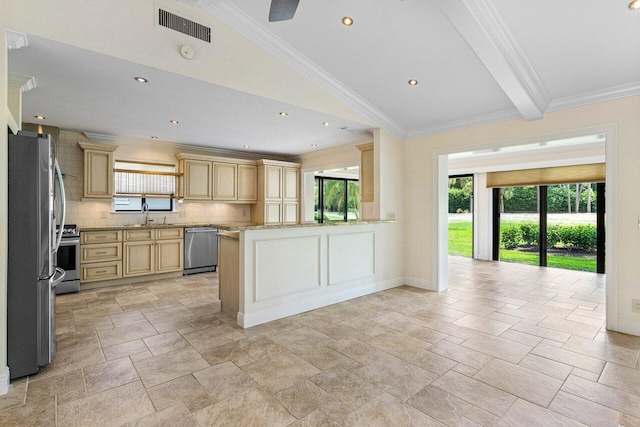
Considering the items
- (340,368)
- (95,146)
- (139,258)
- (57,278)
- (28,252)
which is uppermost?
(95,146)

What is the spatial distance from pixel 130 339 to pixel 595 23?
16.1 ft

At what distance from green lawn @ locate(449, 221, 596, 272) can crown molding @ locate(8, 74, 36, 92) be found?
848cm

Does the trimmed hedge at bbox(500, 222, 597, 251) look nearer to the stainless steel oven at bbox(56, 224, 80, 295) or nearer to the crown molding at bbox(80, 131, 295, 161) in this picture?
the crown molding at bbox(80, 131, 295, 161)

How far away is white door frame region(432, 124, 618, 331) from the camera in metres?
3.40

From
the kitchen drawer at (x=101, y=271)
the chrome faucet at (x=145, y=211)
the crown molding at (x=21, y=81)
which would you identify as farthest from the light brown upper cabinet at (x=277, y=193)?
the crown molding at (x=21, y=81)

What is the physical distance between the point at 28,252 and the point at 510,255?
27.4 ft

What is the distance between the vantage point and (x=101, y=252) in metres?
5.05

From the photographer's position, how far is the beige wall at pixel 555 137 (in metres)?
3.31

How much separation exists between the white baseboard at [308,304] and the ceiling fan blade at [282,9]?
275 cm

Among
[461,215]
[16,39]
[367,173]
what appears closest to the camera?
[16,39]

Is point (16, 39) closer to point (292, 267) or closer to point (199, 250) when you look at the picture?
point (292, 267)

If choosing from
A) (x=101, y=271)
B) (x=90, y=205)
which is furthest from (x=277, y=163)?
(x=101, y=271)

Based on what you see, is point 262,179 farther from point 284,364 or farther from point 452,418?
point 452,418

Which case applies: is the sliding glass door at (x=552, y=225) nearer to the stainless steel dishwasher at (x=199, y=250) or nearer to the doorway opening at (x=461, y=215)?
the doorway opening at (x=461, y=215)
